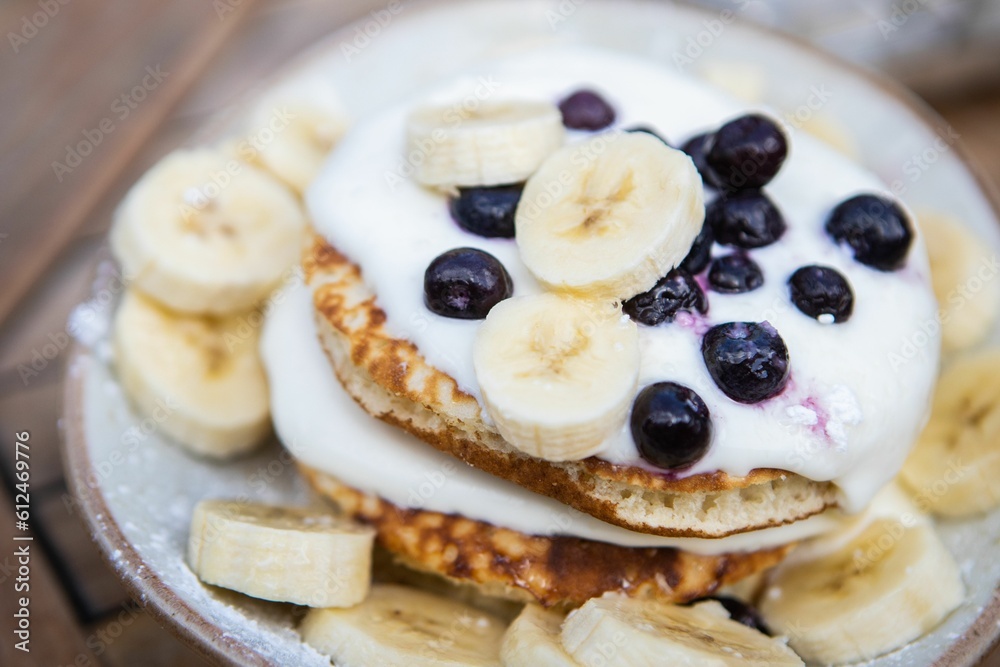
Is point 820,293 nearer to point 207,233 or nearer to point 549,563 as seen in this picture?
point 549,563

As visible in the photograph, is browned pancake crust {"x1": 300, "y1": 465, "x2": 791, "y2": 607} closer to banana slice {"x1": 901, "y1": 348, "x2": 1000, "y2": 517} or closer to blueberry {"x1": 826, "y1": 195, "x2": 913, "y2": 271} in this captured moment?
banana slice {"x1": 901, "y1": 348, "x2": 1000, "y2": 517}

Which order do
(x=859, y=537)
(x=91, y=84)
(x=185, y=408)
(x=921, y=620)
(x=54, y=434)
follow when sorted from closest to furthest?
(x=921, y=620) → (x=859, y=537) → (x=185, y=408) → (x=54, y=434) → (x=91, y=84)

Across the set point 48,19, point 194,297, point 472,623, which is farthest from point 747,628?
point 48,19

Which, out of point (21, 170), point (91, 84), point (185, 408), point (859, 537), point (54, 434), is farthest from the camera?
point (91, 84)

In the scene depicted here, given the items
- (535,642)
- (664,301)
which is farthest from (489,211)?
(535,642)

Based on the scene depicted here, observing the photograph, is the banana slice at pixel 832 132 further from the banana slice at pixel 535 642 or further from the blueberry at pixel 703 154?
the banana slice at pixel 535 642

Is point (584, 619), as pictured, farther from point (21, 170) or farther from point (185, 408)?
point (21, 170)

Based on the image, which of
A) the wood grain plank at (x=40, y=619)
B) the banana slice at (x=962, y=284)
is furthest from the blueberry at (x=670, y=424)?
the wood grain plank at (x=40, y=619)
